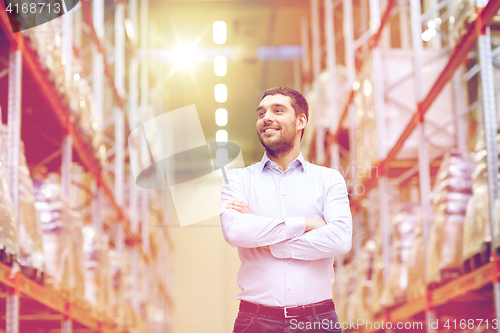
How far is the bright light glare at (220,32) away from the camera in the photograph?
13.4 metres

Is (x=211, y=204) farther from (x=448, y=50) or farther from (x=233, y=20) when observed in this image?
(x=233, y=20)

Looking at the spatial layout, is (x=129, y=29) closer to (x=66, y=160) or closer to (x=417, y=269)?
(x=66, y=160)

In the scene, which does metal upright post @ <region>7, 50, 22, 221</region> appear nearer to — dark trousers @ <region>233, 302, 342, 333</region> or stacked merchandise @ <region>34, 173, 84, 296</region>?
stacked merchandise @ <region>34, 173, 84, 296</region>

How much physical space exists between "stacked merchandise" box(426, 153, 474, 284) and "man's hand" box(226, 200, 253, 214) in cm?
302

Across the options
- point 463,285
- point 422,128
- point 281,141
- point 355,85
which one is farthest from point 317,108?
point 281,141

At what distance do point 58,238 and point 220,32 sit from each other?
887 cm

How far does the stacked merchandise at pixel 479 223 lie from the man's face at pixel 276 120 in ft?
7.57

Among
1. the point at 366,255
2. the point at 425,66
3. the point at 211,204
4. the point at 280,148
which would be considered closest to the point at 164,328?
the point at 366,255

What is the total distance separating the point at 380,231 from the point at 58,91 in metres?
4.27

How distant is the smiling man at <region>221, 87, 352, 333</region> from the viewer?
2.56 metres

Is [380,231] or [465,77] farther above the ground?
[465,77]

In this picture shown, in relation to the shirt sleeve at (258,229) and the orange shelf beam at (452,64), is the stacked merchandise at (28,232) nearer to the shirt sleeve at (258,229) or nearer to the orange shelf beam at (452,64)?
the shirt sleeve at (258,229)

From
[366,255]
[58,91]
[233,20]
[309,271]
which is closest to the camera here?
[309,271]

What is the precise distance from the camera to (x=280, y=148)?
2768mm
